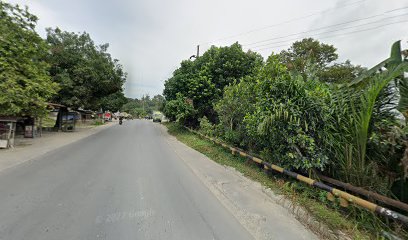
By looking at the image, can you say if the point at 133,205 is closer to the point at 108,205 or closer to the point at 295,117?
the point at 108,205

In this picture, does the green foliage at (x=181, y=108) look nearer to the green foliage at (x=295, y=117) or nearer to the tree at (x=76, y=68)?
the tree at (x=76, y=68)

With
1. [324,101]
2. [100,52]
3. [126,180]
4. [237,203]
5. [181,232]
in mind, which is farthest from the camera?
[100,52]

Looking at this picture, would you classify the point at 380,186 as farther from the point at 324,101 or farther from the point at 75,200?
the point at 75,200

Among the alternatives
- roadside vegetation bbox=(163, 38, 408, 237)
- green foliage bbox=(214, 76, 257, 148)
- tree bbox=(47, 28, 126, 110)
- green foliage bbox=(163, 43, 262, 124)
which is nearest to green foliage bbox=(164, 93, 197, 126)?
green foliage bbox=(163, 43, 262, 124)

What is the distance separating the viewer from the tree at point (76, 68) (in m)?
14.1

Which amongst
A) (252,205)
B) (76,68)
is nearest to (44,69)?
(76,68)

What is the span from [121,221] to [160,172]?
2.80 meters

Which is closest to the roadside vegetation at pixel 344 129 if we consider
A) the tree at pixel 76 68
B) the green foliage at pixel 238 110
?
the green foliage at pixel 238 110

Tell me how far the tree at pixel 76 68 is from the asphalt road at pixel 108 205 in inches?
387

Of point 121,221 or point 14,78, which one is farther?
point 14,78

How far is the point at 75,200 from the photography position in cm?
380

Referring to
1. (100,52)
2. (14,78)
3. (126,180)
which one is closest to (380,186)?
(126,180)

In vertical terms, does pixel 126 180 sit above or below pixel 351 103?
below

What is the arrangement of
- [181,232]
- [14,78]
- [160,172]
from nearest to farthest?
[181,232] → [160,172] → [14,78]
